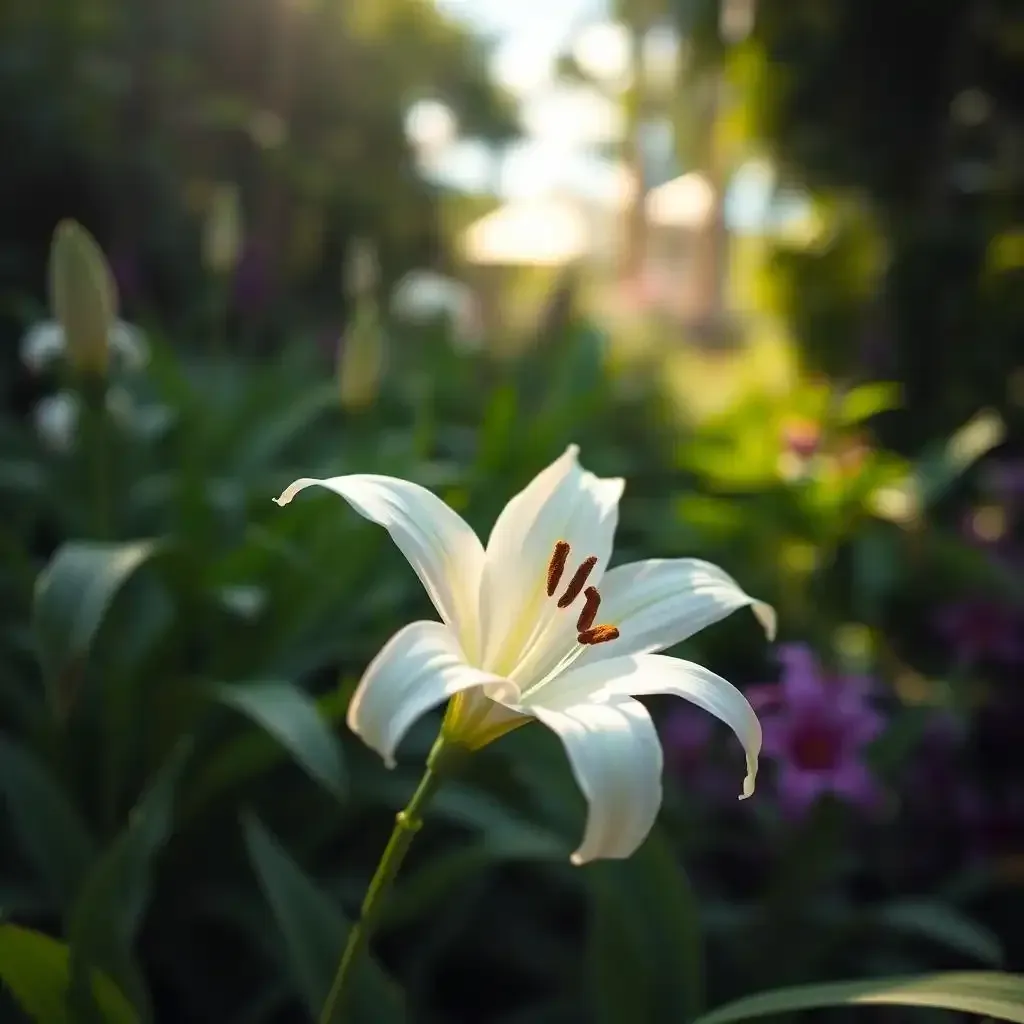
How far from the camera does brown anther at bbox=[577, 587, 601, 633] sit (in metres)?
0.71

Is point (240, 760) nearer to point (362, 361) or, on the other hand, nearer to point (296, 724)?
point (296, 724)

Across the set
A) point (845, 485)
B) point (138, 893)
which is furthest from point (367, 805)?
point (845, 485)

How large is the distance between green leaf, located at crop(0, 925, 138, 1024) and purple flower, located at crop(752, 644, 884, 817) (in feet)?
2.58

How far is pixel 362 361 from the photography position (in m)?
1.62

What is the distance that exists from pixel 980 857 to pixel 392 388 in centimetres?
198

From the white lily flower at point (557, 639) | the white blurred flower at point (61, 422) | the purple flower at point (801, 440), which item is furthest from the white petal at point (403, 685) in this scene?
the purple flower at point (801, 440)

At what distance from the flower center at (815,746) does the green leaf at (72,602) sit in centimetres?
85

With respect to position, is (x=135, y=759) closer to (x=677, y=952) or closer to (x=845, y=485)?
(x=677, y=952)

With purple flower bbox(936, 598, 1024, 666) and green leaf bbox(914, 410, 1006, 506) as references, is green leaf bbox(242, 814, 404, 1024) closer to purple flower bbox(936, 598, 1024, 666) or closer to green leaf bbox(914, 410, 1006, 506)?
purple flower bbox(936, 598, 1024, 666)

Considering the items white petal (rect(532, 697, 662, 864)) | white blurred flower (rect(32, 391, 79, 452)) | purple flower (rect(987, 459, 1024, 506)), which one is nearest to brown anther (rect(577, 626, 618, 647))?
white petal (rect(532, 697, 662, 864))

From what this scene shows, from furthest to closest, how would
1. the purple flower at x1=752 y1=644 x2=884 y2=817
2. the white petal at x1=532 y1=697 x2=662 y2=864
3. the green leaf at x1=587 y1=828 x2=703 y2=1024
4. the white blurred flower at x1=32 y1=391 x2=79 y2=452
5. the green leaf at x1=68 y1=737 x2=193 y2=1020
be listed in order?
the white blurred flower at x1=32 y1=391 x2=79 y2=452
the purple flower at x1=752 y1=644 x2=884 y2=817
the green leaf at x1=587 y1=828 x2=703 y2=1024
the green leaf at x1=68 y1=737 x2=193 y2=1020
the white petal at x1=532 y1=697 x2=662 y2=864

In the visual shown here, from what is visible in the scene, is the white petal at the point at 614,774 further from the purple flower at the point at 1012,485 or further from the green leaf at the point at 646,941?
the purple flower at the point at 1012,485

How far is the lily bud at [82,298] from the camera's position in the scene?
1.25 metres

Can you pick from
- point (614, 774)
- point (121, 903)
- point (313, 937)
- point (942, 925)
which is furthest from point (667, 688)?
point (942, 925)
